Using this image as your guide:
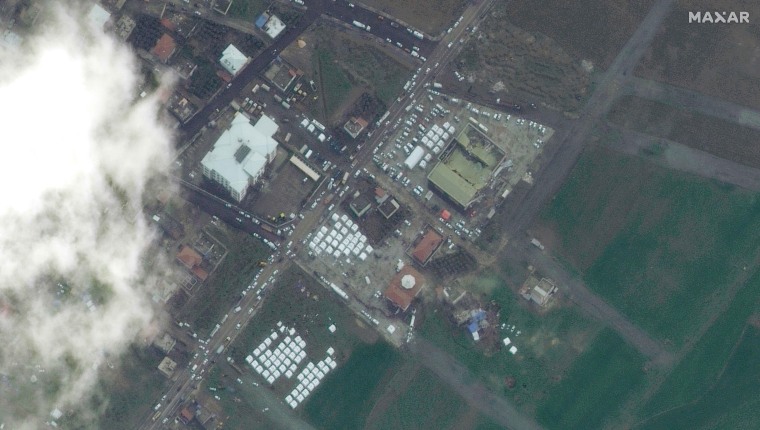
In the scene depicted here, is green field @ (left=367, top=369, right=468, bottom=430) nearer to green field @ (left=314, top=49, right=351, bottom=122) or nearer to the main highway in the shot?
the main highway

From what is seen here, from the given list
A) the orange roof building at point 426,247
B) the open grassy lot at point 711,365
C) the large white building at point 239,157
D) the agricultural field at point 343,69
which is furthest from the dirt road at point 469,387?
the agricultural field at point 343,69

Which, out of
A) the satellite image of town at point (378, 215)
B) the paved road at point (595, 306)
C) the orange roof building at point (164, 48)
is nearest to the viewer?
the satellite image of town at point (378, 215)

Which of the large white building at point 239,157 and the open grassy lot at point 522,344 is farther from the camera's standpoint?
the open grassy lot at point 522,344

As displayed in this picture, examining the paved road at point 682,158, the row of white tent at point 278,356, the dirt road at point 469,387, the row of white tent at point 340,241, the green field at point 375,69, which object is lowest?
the row of white tent at point 278,356

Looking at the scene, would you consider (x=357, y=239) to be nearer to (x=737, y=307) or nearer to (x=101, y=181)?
(x=101, y=181)

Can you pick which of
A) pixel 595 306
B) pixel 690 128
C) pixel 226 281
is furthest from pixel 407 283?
pixel 690 128

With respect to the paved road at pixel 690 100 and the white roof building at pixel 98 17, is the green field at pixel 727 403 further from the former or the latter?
the white roof building at pixel 98 17
